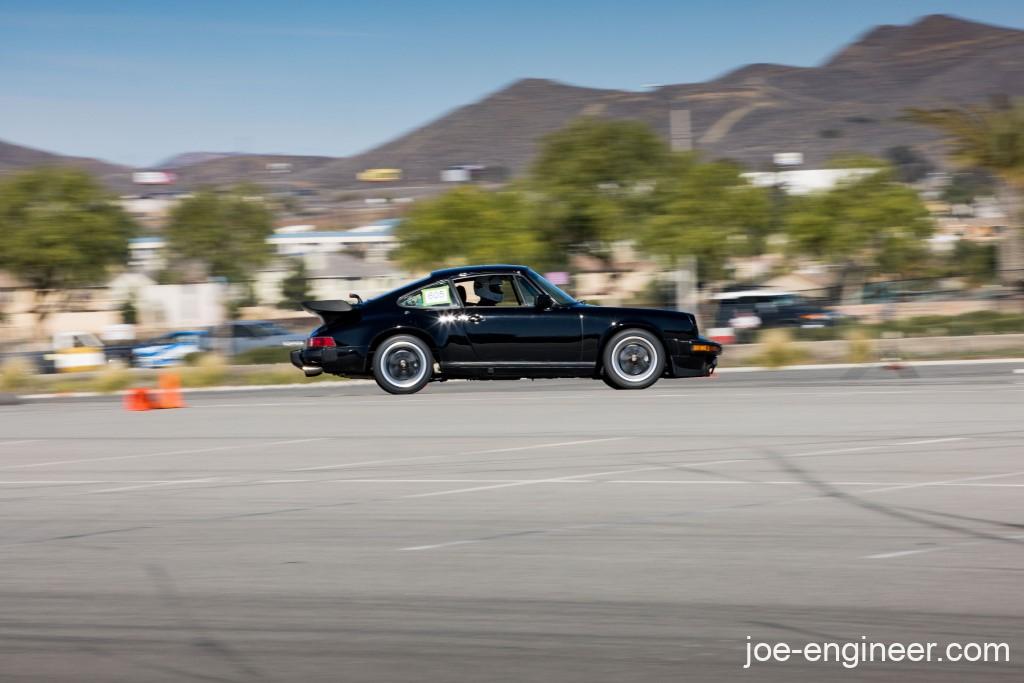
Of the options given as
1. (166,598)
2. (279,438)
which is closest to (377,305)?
(279,438)

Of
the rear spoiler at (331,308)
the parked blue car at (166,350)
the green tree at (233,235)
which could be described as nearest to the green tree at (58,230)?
the green tree at (233,235)

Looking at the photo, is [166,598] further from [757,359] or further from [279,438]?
[757,359]

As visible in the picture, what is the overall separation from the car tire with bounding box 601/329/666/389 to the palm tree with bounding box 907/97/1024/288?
1289 inches

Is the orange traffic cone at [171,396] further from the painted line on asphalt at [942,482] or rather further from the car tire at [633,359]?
the painted line on asphalt at [942,482]

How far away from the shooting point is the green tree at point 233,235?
171ft

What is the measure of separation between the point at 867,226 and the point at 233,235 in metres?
26.2

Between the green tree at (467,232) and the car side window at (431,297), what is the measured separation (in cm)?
2693

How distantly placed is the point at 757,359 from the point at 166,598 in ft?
57.9

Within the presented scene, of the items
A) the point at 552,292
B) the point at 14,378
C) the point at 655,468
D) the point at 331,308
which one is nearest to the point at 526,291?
the point at 552,292

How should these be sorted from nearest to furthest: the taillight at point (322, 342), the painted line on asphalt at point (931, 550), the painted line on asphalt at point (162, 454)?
the painted line on asphalt at point (931, 550)
the painted line on asphalt at point (162, 454)
the taillight at point (322, 342)

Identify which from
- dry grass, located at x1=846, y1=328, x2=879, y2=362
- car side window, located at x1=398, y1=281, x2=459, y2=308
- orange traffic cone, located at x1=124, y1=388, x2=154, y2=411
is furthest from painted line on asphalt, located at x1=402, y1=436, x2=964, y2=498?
dry grass, located at x1=846, y1=328, x2=879, y2=362

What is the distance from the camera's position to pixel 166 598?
219 inches

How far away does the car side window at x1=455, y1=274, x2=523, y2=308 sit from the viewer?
13844mm

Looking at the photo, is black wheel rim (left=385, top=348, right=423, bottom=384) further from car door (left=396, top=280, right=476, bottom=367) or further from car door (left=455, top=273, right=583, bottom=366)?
car door (left=455, top=273, right=583, bottom=366)
